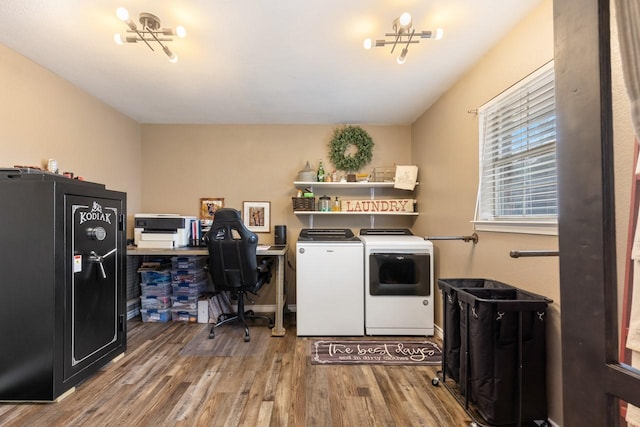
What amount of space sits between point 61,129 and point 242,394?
261cm

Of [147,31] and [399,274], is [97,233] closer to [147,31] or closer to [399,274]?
[147,31]

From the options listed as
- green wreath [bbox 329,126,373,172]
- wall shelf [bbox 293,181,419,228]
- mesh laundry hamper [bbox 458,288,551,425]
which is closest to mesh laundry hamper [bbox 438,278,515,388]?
mesh laundry hamper [bbox 458,288,551,425]

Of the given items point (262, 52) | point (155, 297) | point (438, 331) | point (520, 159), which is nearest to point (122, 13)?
point (262, 52)

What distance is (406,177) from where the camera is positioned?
130 inches

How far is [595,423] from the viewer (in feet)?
1.92

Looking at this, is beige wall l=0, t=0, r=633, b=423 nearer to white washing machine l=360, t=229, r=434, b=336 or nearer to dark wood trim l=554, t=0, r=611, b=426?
dark wood trim l=554, t=0, r=611, b=426

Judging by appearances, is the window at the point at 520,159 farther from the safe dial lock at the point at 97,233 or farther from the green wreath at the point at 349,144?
the safe dial lock at the point at 97,233

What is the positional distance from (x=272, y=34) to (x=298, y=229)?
2.17 metres

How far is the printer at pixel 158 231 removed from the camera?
3.03 m

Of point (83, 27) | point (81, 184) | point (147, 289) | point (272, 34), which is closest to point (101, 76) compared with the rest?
point (83, 27)

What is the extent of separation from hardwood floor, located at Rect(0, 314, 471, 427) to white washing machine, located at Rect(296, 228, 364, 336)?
0.33 m

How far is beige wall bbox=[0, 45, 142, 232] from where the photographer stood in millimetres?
2027

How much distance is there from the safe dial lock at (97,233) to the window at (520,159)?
2.71m

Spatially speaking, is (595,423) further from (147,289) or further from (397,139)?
(147,289)
